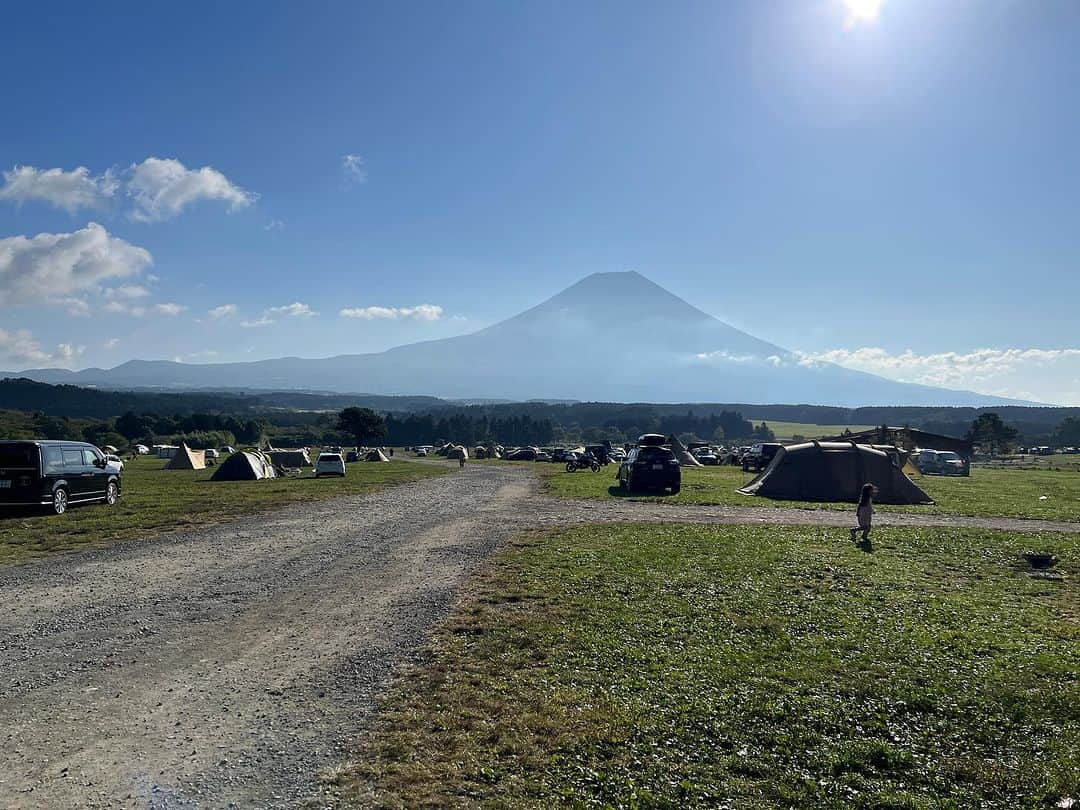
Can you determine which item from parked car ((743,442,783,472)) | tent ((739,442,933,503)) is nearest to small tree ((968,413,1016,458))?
parked car ((743,442,783,472))

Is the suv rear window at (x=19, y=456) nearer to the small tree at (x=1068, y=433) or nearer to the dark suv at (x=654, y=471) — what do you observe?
the dark suv at (x=654, y=471)

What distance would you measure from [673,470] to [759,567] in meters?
17.4

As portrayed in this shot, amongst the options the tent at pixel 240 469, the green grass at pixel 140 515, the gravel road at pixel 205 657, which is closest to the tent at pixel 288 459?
the tent at pixel 240 469

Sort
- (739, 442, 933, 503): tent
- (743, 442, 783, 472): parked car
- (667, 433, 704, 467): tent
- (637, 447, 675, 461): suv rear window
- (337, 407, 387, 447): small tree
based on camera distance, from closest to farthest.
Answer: (739, 442, 933, 503): tent → (637, 447, 675, 461): suv rear window → (743, 442, 783, 472): parked car → (667, 433, 704, 467): tent → (337, 407, 387, 447): small tree

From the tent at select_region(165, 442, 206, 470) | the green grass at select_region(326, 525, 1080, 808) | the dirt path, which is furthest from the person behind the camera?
the tent at select_region(165, 442, 206, 470)

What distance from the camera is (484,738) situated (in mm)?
5480

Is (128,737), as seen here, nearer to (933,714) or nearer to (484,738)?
(484,738)

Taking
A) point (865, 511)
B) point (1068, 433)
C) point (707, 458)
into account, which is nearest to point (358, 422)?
point (707, 458)

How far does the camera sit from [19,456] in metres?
19.5

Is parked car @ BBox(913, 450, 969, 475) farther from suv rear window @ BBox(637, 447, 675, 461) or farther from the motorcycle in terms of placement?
suv rear window @ BBox(637, 447, 675, 461)

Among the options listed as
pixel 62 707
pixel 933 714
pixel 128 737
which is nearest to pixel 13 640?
pixel 62 707

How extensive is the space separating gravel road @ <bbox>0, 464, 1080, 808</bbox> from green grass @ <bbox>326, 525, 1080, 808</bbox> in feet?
2.35

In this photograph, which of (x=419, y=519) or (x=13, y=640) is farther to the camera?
(x=419, y=519)

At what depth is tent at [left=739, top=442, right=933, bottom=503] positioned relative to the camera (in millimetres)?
26000
